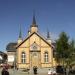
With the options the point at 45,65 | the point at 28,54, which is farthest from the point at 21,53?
the point at 45,65

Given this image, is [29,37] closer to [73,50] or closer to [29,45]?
[29,45]

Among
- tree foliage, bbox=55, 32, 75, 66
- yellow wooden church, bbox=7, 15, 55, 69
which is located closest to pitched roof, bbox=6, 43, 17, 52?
yellow wooden church, bbox=7, 15, 55, 69

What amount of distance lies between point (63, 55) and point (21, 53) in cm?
1624

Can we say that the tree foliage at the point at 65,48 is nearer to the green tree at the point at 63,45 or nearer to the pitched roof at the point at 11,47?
the green tree at the point at 63,45

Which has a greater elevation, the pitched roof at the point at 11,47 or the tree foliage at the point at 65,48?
the pitched roof at the point at 11,47

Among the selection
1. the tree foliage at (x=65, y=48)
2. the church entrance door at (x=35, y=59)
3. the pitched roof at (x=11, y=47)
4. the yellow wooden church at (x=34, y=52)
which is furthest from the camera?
the pitched roof at (x=11, y=47)

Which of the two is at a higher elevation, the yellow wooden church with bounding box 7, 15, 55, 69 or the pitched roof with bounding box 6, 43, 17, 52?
the pitched roof with bounding box 6, 43, 17, 52

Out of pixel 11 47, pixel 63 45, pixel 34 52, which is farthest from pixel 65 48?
pixel 11 47

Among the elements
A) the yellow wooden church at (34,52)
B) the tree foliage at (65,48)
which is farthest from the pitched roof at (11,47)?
the tree foliage at (65,48)

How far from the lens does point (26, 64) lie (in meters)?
72.4

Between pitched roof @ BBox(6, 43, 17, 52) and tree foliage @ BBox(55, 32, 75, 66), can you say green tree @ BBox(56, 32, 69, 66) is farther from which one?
pitched roof @ BBox(6, 43, 17, 52)

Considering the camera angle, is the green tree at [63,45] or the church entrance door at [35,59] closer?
the green tree at [63,45]

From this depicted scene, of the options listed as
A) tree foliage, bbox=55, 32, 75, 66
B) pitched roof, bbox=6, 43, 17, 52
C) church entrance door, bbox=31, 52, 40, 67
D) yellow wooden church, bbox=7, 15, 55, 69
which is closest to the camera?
tree foliage, bbox=55, 32, 75, 66

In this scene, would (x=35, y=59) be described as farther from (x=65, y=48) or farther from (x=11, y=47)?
(x=11, y=47)
